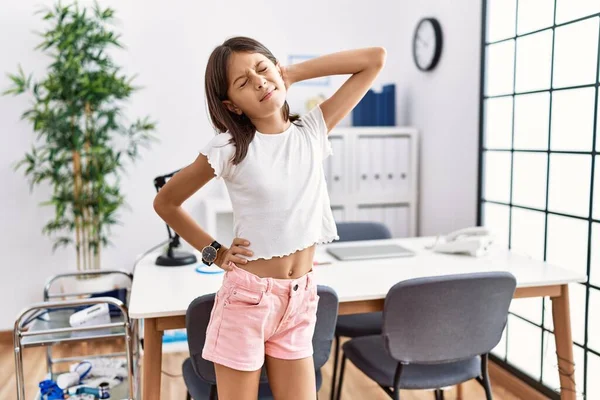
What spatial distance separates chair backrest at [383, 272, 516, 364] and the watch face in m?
0.59

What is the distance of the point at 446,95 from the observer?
3.49 meters

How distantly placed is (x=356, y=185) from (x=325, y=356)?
201 cm

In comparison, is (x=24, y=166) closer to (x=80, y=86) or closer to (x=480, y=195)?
(x=80, y=86)

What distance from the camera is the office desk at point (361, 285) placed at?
176 cm

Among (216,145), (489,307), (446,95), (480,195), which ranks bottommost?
(489,307)

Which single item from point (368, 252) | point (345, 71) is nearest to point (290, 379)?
point (345, 71)

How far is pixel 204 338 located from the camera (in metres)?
1.71

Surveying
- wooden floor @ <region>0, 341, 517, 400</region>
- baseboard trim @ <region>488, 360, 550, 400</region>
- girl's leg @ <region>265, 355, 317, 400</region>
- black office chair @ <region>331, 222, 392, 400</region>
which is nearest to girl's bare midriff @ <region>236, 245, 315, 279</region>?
girl's leg @ <region>265, 355, 317, 400</region>

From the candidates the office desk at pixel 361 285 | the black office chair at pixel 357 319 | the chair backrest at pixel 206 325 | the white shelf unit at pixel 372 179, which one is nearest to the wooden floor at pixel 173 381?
the black office chair at pixel 357 319

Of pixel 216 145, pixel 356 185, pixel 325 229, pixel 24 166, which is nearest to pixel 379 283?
pixel 325 229

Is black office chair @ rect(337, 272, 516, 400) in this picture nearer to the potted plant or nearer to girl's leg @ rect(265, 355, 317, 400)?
girl's leg @ rect(265, 355, 317, 400)

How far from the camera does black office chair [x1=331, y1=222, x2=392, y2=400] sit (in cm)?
250

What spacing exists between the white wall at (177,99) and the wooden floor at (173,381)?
18.1 inches

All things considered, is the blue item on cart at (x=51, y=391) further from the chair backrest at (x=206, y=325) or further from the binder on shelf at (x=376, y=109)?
the binder on shelf at (x=376, y=109)
